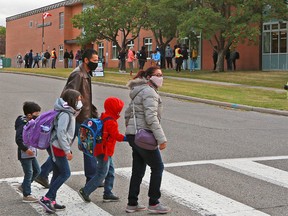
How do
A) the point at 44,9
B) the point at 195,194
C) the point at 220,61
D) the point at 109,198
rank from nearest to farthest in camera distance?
the point at 109,198
the point at 195,194
the point at 220,61
the point at 44,9

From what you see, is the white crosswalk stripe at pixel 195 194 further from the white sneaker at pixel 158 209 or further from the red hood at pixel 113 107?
the red hood at pixel 113 107

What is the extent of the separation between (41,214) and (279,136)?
748cm

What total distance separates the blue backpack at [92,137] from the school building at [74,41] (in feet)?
104

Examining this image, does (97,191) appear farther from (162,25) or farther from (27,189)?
(162,25)

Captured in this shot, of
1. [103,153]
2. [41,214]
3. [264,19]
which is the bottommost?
[41,214]

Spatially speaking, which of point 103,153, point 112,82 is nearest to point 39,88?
point 112,82

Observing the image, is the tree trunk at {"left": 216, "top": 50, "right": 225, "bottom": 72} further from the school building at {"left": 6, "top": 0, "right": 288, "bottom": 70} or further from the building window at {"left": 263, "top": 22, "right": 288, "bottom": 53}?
the building window at {"left": 263, "top": 22, "right": 288, "bottom": 53}

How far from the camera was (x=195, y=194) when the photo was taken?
663 centimetres

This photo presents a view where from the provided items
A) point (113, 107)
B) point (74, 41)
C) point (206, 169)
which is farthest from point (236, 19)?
Result: point (74, 41)

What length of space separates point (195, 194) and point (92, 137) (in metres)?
1.71

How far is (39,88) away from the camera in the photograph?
22.9 metres

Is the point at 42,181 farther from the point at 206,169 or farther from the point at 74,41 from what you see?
the point at 74,41

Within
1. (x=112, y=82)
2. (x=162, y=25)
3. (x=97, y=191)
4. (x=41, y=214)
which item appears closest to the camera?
(x=41, y=214)

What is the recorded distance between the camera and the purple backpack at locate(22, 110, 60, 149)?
18.8 ft
